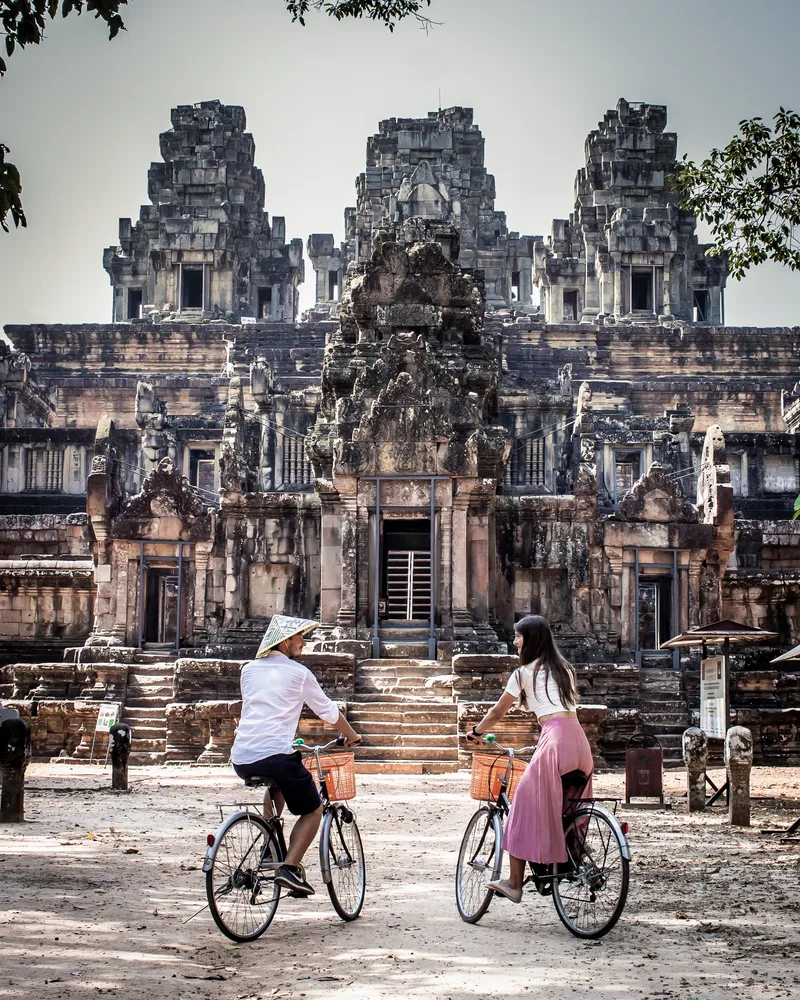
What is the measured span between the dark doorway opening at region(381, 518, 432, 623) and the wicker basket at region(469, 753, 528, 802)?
12642mm

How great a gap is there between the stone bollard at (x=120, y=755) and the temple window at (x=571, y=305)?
1489 inches

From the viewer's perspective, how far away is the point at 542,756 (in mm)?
6852

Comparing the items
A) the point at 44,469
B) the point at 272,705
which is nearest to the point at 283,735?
the point at 272,705

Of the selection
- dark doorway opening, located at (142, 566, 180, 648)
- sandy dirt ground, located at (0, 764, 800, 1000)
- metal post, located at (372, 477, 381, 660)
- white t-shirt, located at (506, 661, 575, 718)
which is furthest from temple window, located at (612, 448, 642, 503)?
white t-shirt, located at (506, 661, 575, 718)

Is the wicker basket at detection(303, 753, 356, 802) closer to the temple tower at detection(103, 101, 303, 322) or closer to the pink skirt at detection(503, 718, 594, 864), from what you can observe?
the pink skirt at detection(503, 718, 594, 864)

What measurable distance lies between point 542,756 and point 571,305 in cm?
4486

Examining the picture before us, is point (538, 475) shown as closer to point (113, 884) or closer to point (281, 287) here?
point (113, 884)

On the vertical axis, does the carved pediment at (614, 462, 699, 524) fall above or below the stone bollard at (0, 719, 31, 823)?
above

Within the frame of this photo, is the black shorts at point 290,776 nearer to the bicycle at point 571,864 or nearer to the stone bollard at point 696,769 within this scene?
the bicycle at point 571,864

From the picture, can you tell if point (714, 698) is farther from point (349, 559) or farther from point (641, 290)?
point (641, 290)

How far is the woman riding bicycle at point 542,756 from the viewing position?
6.75 metres

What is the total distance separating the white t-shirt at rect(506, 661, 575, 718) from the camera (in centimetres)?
699

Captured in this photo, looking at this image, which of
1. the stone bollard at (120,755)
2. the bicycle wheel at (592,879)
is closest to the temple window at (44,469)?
the stone bollard at (120,755)

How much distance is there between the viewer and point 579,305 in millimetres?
49406
